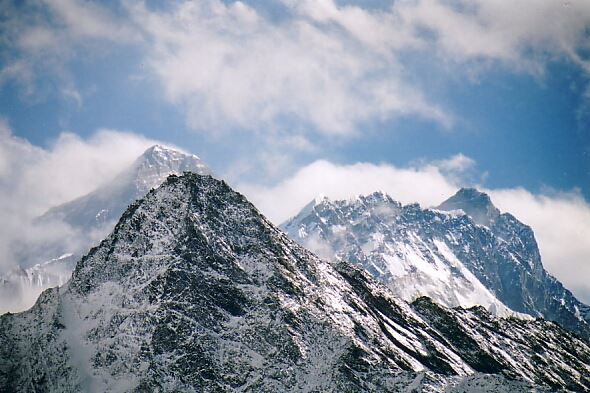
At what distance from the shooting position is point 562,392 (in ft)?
654

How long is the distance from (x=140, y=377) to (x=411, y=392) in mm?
72609

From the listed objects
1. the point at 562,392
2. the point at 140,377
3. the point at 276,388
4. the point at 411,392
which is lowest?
the point at 562,392

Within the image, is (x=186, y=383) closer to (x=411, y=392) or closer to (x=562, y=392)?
(x=411, y=392)

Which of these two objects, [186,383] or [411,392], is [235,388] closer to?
[186,383]

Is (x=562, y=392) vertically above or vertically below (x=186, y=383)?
below

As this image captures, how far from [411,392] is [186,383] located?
197 feet

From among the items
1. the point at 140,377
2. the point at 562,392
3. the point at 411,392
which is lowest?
the point at 562,392

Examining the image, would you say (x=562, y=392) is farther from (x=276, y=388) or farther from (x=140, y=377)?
(x=140, y=377)

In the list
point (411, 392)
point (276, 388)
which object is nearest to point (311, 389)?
point (276, 388)

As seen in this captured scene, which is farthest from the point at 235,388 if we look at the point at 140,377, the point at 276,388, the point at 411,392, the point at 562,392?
the point at 562,392

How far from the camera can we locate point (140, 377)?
652 ft

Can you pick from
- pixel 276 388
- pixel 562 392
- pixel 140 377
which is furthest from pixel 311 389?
pixel 562 392

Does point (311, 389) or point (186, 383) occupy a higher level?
point (186, 383)

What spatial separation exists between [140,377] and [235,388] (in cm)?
2563
